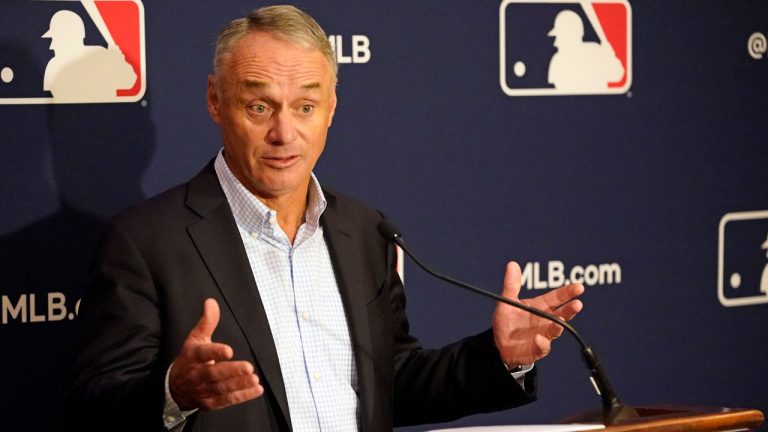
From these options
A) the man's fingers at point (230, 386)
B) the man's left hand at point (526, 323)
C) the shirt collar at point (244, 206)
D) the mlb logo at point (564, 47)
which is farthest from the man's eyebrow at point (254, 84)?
the mlb logo at point (564, 47)

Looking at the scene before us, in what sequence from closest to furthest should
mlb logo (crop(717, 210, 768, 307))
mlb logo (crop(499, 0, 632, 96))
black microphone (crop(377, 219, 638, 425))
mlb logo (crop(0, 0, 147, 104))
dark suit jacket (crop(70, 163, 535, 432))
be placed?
black microphone (crop(377, 219, 638, 425)) → dark suit jacket (crop(70, 163, 535, 432)) → mlb logo (crop(0, 0, 147, 104)) → mlb logo (crop(499, 0, 632, 96)) → mlb logo (crop(717, 210, 768, 307))

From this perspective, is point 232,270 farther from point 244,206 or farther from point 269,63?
point 269,63

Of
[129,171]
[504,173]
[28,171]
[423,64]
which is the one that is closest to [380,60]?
[423,64]

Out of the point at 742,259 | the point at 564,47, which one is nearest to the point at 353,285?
the point at 564,47

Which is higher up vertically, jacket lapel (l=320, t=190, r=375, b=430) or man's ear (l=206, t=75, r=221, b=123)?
man's ear (l=206, t=75, r=221, b=123)

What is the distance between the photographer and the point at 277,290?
7.91 ft

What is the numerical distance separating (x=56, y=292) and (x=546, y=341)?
113 cm

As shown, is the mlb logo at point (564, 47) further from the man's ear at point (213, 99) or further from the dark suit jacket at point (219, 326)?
the man's ear at point (213, 99)

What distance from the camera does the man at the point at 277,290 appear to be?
7.50 feet

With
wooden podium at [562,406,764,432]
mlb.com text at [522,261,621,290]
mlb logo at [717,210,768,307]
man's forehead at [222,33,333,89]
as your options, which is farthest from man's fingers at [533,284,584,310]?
mlb logo at [717,210,768,307]

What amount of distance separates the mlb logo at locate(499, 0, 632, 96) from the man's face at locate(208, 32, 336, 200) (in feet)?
3.15

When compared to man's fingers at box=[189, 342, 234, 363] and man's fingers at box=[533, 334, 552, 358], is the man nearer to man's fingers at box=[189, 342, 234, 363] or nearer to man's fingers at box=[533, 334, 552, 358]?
man's fingers at box=[533, 334, 552, 358]

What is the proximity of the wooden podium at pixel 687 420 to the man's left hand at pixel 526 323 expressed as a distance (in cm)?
28

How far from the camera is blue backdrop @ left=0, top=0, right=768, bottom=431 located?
2.72m
